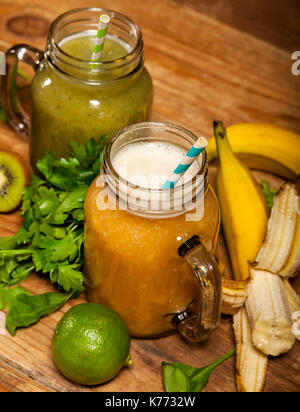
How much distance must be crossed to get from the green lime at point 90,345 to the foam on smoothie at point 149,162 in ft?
0.77

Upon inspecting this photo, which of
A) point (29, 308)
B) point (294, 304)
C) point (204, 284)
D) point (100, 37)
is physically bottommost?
point (29, 308)

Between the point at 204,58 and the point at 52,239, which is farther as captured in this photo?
the point at 204,58

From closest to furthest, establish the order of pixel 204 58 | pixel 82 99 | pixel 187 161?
pixel 187 161
pixel 82 99
pixel 204 58

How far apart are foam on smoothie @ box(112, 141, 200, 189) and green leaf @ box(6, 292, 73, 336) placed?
0.27 metres

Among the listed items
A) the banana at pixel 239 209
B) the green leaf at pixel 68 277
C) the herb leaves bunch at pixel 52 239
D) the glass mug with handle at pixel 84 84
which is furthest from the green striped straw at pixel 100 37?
the green leaf at pixel 68 277

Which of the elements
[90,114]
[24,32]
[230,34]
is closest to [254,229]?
[90,114]

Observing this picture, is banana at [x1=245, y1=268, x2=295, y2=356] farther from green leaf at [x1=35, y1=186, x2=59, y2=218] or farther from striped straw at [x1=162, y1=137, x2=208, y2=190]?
green leaf at [x1=35, y1=186, x2=59, y2=218]

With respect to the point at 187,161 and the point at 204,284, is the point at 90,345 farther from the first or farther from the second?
the point at 187,161

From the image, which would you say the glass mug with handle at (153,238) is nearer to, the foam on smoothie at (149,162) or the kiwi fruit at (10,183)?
the foam on smoothie at (149,162)

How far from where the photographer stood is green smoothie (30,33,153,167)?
3.65 feet

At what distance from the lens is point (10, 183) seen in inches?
47.9

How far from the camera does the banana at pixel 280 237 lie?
109 centimetres

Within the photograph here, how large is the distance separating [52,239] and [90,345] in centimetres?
22

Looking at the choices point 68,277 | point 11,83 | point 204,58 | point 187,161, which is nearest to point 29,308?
point 68,277
